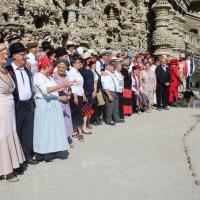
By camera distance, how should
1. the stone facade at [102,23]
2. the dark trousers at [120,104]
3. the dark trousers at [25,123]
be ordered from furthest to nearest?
the stone facade at [102,23]
the dark trousers at [120,104]
the dark trousers at [25,123]

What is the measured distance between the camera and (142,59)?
14977 millimetres

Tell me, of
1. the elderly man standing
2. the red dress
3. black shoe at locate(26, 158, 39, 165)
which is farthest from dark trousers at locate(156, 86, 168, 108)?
black shoe at locate(26, 158, 39, 165)

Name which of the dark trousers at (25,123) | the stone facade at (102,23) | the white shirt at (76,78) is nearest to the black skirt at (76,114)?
the white shirt at (76,78)

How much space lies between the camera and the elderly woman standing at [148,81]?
13.4 meters

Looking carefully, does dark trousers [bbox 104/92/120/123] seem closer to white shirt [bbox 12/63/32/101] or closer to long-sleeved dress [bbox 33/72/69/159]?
long-sleeved dress [bbox 33/72/69/159]

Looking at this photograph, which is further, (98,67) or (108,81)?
(98,67)

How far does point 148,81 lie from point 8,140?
8.26 m

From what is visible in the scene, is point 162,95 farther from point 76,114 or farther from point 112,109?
point 76,114

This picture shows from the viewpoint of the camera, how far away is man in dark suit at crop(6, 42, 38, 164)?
6250 millimetres

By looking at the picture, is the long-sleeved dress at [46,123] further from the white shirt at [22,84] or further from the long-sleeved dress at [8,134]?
the long-sleeved dress at [8,134]

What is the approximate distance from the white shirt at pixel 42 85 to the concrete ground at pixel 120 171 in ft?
3.51

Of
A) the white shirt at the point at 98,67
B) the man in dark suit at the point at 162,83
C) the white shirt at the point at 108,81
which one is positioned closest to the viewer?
the white shirt at the point at 108,81

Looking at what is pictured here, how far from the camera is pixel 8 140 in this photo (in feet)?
19.0

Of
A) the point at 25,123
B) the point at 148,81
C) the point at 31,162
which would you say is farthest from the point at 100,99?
the point at 25,123
